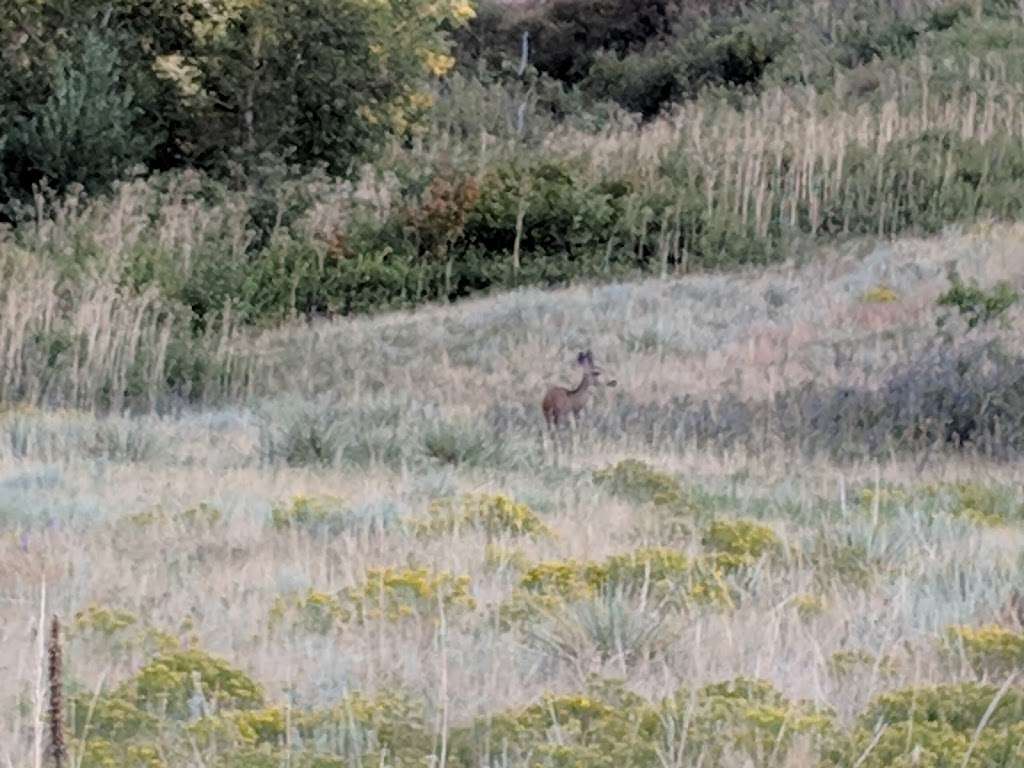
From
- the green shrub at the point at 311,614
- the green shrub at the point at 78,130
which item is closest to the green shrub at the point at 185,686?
the green shrub at the point at 311,614

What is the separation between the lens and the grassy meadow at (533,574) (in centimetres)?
280

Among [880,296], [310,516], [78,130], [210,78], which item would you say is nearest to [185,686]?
[310,516]

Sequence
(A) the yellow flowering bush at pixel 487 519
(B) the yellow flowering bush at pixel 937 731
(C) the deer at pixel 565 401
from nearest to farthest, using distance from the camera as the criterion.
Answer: (B) the yellow flowering bush at pixel 937 731 → (A) the yellow flowering bush at pixel 487 519 → (C) the deer at pixel 565 401

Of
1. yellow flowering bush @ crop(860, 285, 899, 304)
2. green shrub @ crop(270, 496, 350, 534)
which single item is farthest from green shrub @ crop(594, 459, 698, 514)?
yellow flowering bush @ crop(860, 285, 899, 304)

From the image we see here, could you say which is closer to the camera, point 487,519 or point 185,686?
point 185,686

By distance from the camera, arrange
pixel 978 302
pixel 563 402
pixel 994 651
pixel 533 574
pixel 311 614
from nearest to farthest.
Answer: pixel 994 651
pixel 311 614
pixel 533 574
pixel 563 402
pixel 978 302

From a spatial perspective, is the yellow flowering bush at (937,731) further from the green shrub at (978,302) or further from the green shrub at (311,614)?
the green shrub at (978,302)

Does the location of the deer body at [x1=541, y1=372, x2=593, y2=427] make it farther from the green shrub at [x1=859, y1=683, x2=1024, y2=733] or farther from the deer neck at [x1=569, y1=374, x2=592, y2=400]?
the green shrub at [x1=859, y1=683, x2=1024, y2=733]

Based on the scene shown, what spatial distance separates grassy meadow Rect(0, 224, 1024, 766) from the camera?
2.80 meters

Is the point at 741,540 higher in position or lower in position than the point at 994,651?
lower

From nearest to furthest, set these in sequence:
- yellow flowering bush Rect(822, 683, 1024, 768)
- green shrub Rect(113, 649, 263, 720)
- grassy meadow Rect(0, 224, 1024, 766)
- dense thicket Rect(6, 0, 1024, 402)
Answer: yellow flowering bush Rect(822, 683, 1024, 768) < grassy meadow Rect(0, 224, 1024, 766) < green shrub Rect(113, 649, 263, 720) < dense thicket Rect(6, 0, 1024, 402)

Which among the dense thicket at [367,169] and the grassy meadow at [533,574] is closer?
the grassy meadow at [533,574]

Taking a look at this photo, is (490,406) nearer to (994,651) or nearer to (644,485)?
(644,485)

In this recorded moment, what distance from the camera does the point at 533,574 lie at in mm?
4008
